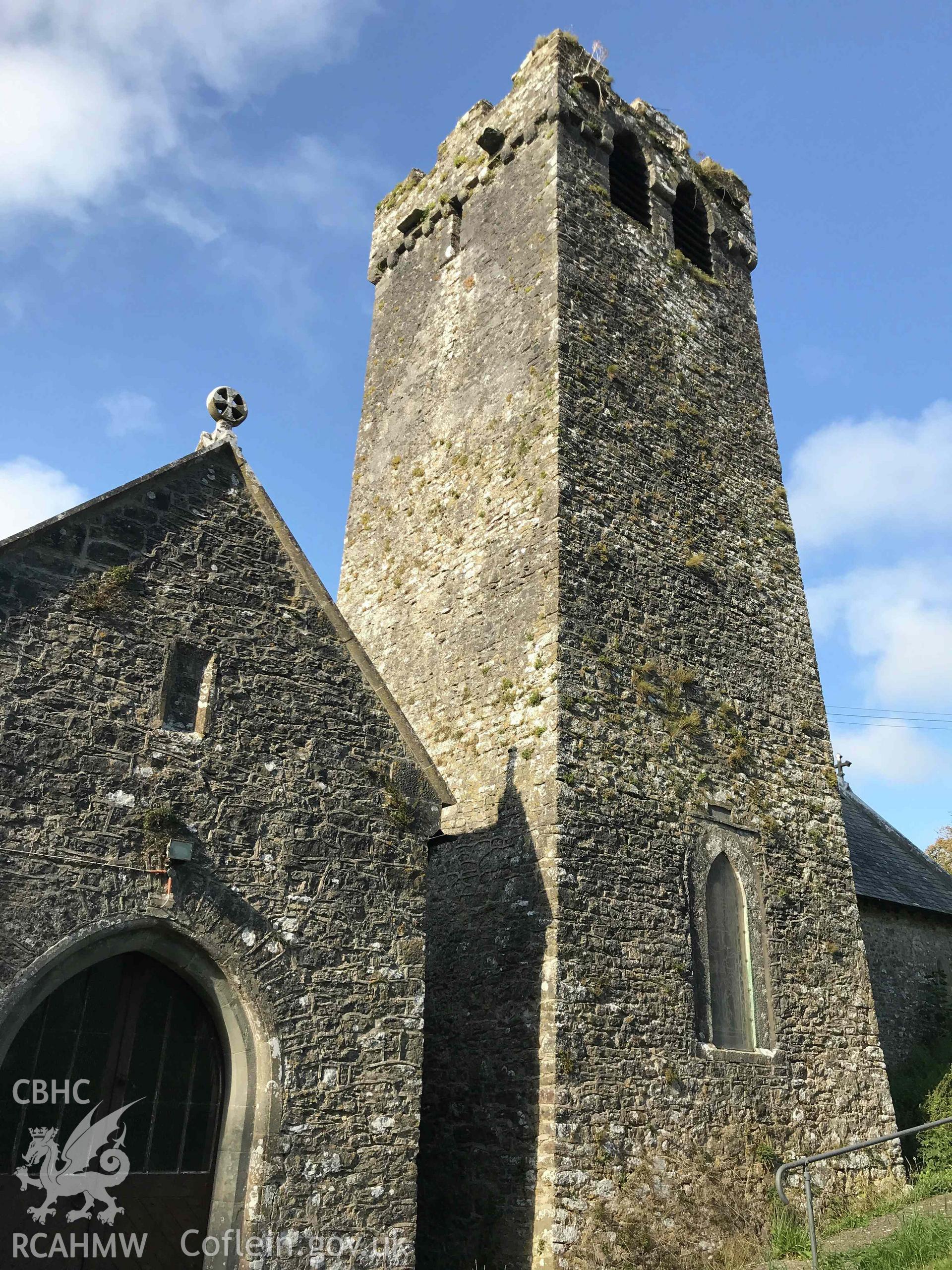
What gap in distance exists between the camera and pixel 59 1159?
275 inches

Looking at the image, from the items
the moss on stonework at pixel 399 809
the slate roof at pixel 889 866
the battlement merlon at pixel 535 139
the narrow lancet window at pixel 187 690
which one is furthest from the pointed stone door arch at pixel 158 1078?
the battlement merlon at pixel 535 139

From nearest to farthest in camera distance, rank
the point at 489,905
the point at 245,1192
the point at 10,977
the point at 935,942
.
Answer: the point at 10,977, the point at 245,1192, the point at 489,905, the point at 935,942

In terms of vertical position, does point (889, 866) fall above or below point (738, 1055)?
above

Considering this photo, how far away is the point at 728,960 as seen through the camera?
37.8 ft

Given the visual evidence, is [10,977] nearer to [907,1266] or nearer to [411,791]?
[411,791]

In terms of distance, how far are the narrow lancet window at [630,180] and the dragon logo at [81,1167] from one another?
14.4 m

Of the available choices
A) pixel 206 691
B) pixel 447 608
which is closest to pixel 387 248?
pixel 447 608

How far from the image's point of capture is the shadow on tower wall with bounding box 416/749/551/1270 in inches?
372

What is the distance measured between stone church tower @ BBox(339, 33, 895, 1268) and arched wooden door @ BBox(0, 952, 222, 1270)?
3.35 metres

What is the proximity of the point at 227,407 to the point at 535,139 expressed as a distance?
335 inches

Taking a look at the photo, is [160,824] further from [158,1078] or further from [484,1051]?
[484,1051]

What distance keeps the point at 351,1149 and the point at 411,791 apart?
115 inches

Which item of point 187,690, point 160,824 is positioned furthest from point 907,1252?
point 187,690

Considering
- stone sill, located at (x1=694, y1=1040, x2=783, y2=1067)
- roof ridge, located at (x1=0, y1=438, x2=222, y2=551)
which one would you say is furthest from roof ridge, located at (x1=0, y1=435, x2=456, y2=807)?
stone sill, located at (x1=694, y1=1040, x2=783, y2=1067)
